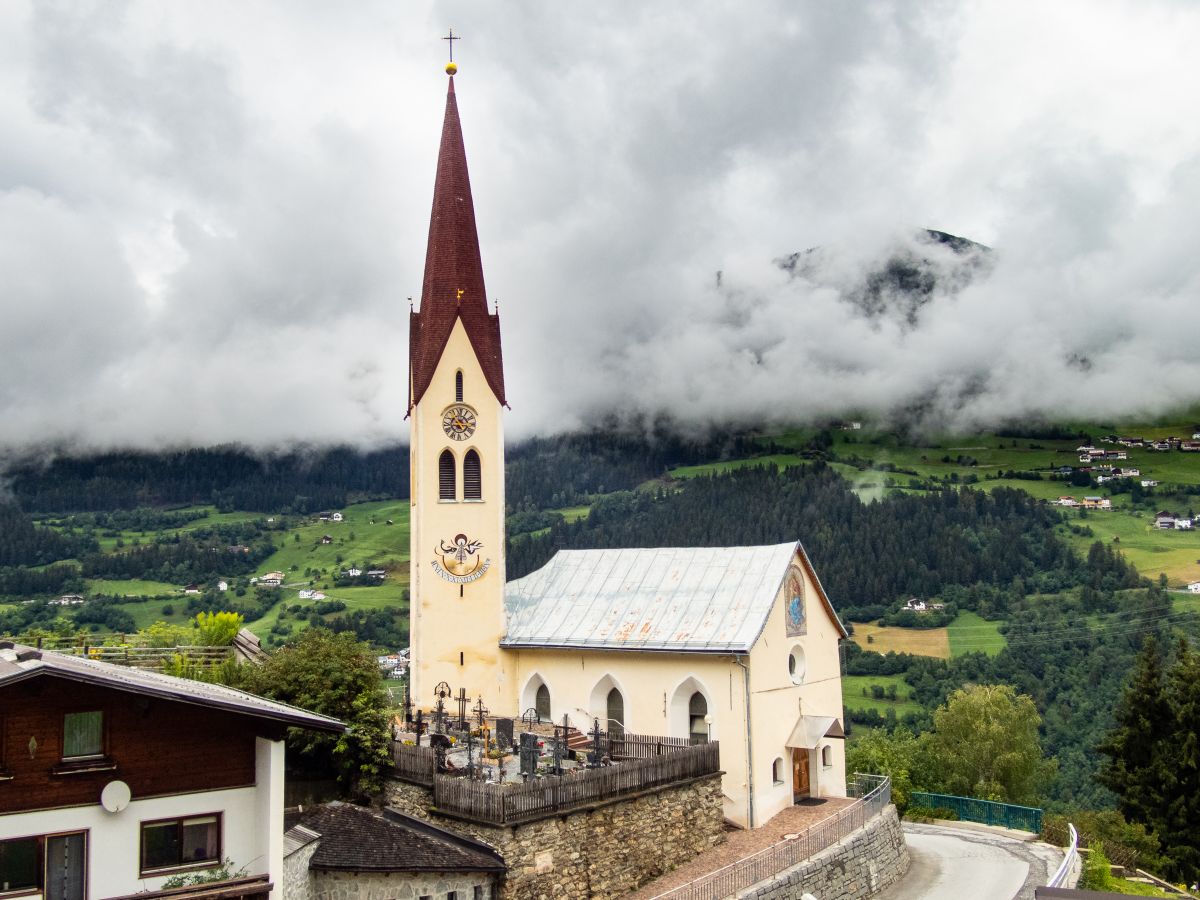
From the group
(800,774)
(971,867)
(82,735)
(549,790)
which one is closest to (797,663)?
(800,774)

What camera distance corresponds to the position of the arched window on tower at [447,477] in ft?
131

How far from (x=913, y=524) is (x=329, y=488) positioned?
327ft

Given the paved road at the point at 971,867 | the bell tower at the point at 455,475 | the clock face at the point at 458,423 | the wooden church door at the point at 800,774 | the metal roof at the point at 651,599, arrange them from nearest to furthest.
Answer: the paved road at the point at 971,867, the metal roof at the point at 651,599, the wooden church door at the point at 800,774, the bell tower at the point at 455,475, the clock face at the point at 458,423

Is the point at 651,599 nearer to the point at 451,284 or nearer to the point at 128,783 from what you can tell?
the point at 451,284

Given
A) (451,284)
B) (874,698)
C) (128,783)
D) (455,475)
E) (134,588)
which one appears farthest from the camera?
(134,588)

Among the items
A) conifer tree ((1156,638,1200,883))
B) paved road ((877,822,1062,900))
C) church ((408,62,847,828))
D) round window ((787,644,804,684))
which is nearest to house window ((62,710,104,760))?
church ((408,62,847,828))

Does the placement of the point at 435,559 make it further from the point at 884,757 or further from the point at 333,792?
the point at 884,757

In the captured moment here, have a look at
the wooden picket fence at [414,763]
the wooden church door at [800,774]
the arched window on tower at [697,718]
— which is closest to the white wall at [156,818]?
the wooden picket fence at [414,763]

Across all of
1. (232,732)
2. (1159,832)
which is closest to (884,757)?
(1159,832)

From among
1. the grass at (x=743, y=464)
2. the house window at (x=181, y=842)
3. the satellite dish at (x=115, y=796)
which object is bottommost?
the house window at (x=181, y=842)

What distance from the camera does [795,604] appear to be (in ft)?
119

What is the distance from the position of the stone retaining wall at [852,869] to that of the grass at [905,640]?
9780cm

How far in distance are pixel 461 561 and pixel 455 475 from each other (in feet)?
11.0

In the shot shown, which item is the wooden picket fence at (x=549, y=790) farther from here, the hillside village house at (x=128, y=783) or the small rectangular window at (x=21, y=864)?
the small rectangular window at (x=21, y=864)
